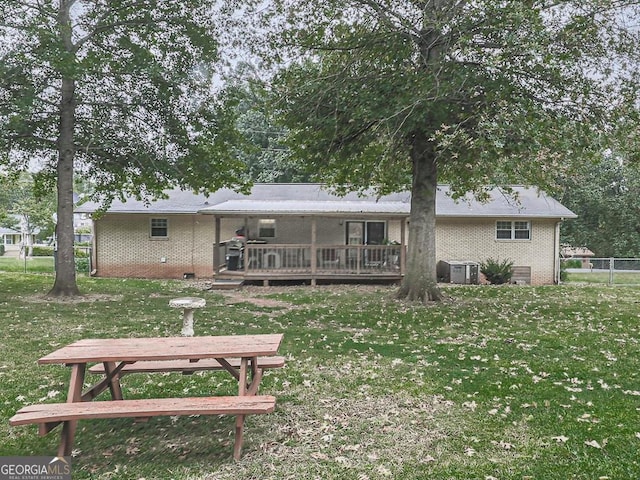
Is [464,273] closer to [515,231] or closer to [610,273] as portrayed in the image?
[515,231]

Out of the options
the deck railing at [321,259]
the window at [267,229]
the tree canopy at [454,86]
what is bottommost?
the deck railing at [321,259]

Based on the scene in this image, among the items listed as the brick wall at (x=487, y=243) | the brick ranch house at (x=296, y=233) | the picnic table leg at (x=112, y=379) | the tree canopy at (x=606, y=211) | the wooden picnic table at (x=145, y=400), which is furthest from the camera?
the tree canopy at (x=606, y=211)

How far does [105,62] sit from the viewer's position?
40.1 ft

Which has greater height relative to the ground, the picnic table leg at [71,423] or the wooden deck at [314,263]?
the wooden deck at [314,263]

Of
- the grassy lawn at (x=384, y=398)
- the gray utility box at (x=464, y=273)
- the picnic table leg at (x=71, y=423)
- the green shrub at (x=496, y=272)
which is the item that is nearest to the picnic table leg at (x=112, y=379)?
the grassy lawn at (x=384, y=398)

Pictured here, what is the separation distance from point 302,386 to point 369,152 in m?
9.29

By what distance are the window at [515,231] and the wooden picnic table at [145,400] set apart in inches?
718

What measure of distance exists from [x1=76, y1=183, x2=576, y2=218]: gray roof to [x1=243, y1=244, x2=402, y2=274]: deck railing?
4.51 ft

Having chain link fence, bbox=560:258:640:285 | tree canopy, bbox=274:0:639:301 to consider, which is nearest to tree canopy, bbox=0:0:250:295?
tree canopy, bbox=274:0:639:301

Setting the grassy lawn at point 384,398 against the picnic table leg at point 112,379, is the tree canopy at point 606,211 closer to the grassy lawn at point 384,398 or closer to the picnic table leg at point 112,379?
A: the grassy lawn at point 384,398

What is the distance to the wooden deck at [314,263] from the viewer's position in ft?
56.6

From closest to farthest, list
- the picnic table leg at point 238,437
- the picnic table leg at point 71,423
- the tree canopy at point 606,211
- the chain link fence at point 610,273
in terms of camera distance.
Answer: the picnic table leg at point 71,423 < the picnic table leg at point 238,437 < the chain link fence at point 610,273 < the tree canopy at point 606,211

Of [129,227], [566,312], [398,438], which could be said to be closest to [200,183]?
[129,227]

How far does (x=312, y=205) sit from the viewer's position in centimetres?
1881
